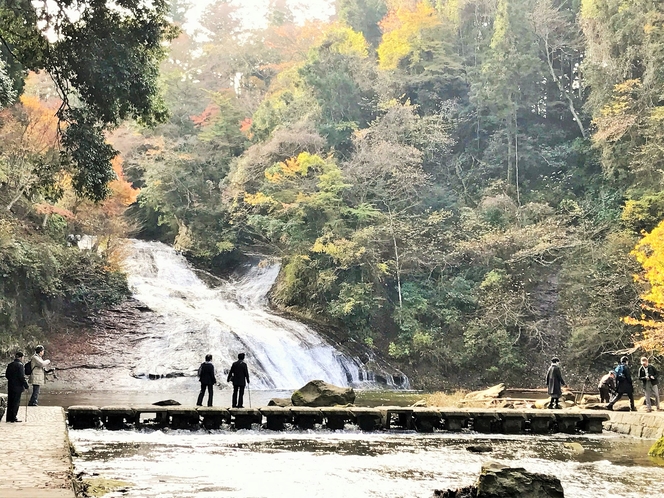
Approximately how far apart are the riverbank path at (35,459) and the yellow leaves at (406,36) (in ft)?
101

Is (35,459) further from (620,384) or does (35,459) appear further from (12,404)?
(620,384)

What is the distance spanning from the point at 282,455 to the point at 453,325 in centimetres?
1929

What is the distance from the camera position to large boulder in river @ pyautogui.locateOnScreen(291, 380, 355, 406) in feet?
53.3

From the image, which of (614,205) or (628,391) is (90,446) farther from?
(614,205)

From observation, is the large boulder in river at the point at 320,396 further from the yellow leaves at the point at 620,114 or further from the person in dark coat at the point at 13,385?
the yellow leaves at the point at 620,114

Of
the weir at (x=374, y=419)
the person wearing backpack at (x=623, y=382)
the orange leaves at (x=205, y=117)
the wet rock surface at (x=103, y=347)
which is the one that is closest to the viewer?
the weir at (x=374, y=419)

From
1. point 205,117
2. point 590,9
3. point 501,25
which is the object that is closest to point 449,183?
point 501,25

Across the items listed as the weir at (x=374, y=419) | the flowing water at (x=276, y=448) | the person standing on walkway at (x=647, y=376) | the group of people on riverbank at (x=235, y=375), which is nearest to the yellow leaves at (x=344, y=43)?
the flowing water at (x=276, y=448)

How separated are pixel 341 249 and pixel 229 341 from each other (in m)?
6.97

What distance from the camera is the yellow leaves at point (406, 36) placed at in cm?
3806

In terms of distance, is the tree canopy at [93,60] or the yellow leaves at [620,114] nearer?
the tree canopy at [93,60]

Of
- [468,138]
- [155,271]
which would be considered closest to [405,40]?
[468,138]

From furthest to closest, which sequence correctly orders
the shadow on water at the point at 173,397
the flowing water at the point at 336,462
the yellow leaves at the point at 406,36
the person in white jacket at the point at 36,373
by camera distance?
the yellow leaves at the point at 406,36 → the shadow on water at the point at 173,397 → the person in white jacket at the point at 36,373 → the flowing water at the point at 336,462

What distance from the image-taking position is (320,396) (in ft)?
53.7
